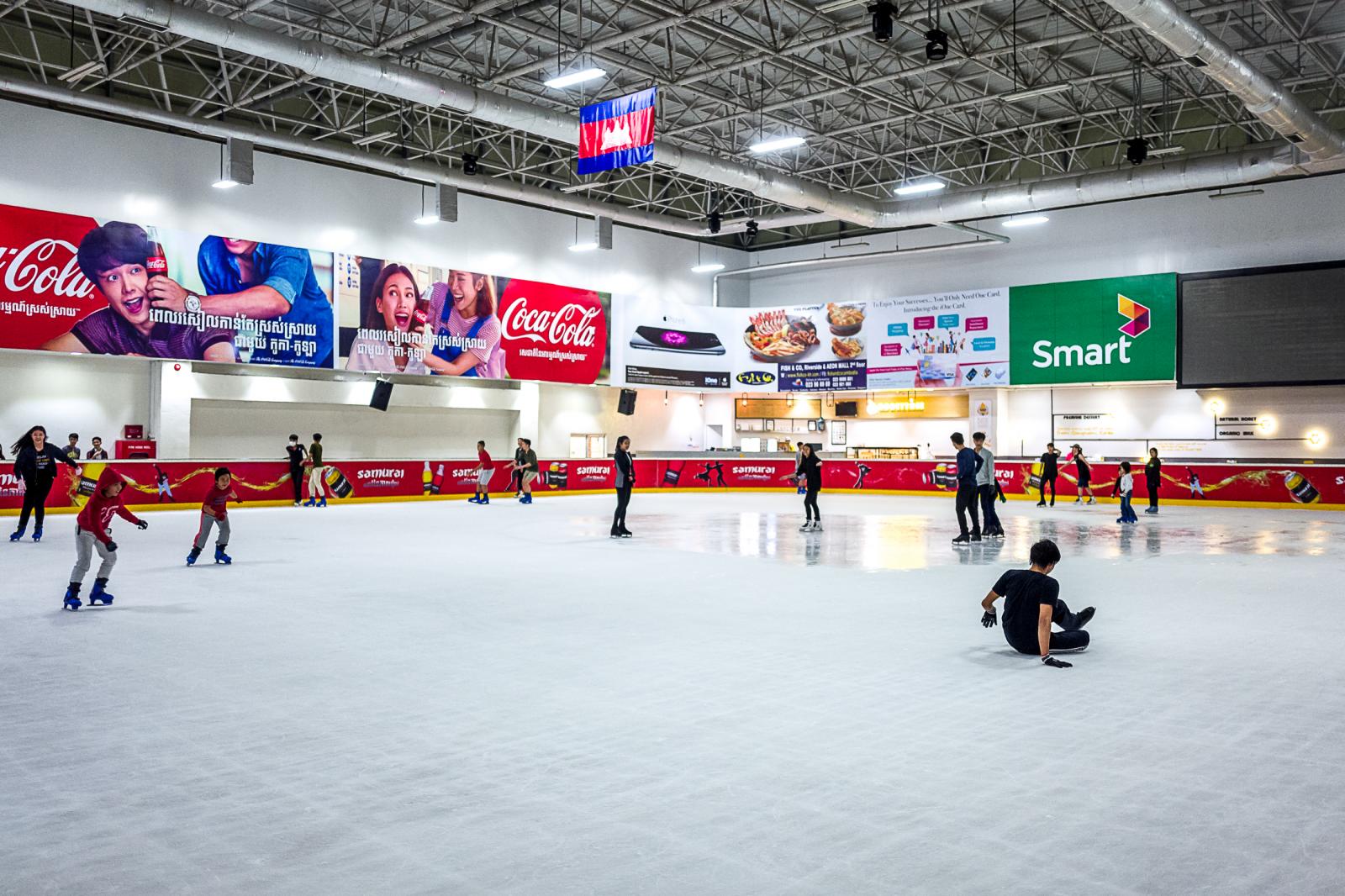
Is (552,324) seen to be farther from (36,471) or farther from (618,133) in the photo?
(618,133)

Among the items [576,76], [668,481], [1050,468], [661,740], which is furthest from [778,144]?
[661,740]

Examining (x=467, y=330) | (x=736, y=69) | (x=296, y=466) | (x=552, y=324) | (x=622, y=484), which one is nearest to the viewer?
(x=622, y=484)

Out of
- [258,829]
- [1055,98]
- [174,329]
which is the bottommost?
[258,829]

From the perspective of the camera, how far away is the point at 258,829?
3807mm

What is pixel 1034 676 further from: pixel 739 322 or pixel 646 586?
pixel 739 322

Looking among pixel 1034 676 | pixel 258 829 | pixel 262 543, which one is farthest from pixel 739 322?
pixel 258 829

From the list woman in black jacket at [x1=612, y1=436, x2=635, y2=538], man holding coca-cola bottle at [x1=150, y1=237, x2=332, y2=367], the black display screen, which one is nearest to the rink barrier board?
the black display screen

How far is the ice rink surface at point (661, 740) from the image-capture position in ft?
11.5

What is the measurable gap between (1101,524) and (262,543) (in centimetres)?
1396

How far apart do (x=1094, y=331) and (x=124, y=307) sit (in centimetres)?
2318

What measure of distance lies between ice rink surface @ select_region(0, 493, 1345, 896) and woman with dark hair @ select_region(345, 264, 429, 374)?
15063mm

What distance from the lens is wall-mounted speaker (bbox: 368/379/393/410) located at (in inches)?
1032

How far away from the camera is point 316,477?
78.7 ft

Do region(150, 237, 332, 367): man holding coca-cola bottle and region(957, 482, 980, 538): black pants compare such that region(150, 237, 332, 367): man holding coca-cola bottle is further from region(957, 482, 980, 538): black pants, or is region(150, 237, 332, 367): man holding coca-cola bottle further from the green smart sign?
the green smart sign
